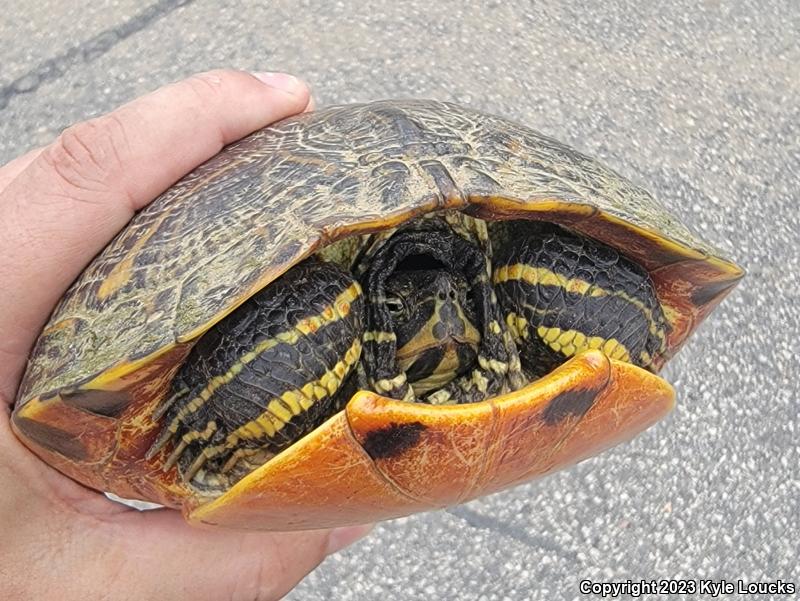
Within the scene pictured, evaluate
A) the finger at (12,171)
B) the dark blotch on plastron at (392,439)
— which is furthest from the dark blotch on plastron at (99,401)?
the finger at (12,171)

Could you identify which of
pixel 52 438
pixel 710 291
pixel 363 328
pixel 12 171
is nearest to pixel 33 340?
pixel 52 438

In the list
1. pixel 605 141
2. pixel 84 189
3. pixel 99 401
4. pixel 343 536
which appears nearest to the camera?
pixel 99 401

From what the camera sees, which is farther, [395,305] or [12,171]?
[12,171]

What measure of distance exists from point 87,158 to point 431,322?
57cm

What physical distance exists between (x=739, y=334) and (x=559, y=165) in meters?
1.16

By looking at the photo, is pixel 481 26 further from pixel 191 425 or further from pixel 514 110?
pixel 191 425

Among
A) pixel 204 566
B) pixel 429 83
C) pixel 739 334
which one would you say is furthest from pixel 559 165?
pixel 429 83

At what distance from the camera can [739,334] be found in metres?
2.08

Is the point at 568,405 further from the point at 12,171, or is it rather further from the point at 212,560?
the point at 12,171

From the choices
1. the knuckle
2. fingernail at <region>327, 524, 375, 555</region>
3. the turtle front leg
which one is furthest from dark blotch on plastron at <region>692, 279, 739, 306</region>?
the knuckle

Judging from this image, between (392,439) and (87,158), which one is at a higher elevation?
(87,158)

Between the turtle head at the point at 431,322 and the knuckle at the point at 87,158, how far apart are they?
1.50 feet

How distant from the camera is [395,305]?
1091mm

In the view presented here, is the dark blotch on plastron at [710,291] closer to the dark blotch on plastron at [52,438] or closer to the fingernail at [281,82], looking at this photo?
the fingernail at [281,82]
